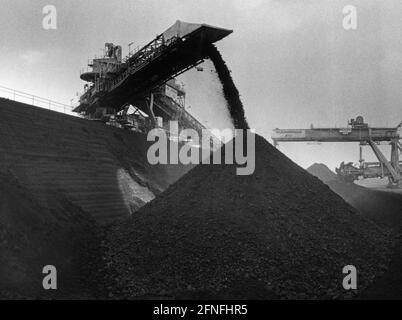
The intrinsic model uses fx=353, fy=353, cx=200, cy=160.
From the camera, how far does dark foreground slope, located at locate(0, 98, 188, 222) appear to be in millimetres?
12992

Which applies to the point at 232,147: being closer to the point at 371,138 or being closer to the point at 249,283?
the point at 249,283

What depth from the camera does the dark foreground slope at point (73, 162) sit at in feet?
42.6

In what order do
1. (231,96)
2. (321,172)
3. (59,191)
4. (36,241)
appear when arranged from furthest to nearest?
(321,172) → (231,96) → (59,191) → (36,241)

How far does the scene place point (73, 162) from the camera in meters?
15.4

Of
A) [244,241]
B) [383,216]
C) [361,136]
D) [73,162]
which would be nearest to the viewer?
[244,241]

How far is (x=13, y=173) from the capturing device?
39.6 feet

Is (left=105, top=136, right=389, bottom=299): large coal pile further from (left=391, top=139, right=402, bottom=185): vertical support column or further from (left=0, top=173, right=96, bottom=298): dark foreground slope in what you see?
(left=391, top=139, right=402, bottom=185): vertical support column

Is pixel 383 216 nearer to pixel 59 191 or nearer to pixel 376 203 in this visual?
pixel 376 203

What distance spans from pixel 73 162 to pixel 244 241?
921 centimetres

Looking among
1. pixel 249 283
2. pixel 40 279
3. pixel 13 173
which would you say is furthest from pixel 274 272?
pixel 13 173

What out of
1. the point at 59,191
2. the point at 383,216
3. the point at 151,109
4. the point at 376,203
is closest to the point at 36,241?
the point at 59,191

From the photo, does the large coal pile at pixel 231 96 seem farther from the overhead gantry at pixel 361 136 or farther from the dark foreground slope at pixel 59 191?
the overhead gantry at pixel 361 136

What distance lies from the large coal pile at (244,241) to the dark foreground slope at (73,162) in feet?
9.56
